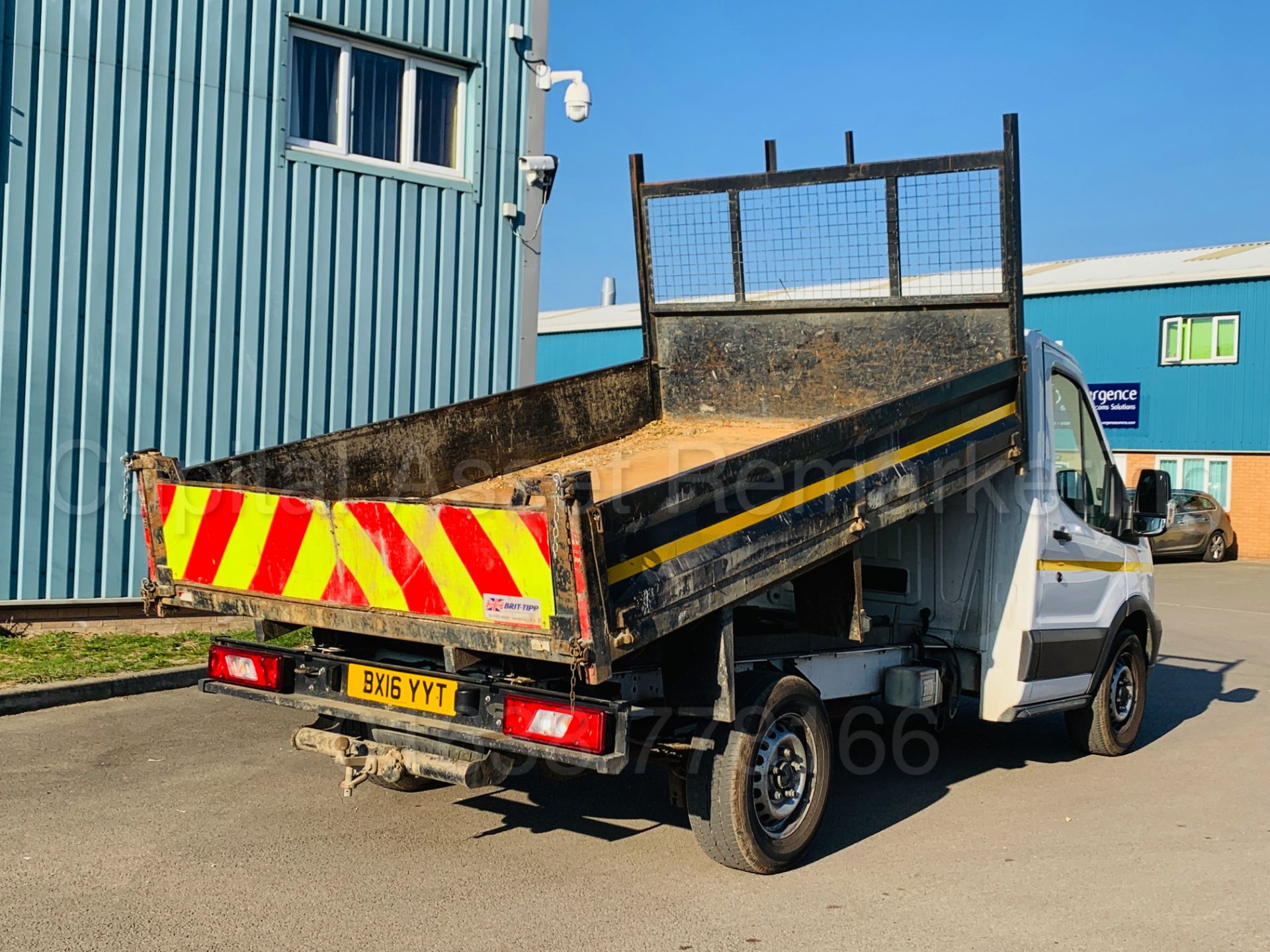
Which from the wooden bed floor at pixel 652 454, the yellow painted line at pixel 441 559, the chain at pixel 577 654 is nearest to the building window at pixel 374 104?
the wooden bed floor at pixel 652 454

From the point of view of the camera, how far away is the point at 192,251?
10.3 metres

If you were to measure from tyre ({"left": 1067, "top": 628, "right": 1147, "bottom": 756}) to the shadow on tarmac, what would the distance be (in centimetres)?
19

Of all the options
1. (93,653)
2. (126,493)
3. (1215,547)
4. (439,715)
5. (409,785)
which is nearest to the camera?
(439,715)

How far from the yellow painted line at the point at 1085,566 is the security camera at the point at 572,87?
22.2 ft

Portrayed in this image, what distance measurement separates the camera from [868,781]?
22.9 feet

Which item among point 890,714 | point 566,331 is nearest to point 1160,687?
point 890,714

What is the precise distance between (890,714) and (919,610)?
170 centimetres

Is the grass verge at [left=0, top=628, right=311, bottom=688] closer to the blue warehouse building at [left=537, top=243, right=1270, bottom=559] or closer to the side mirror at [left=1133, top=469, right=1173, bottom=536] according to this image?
the side mirror at [left=1133, top=469, right=1173, bottom=536]

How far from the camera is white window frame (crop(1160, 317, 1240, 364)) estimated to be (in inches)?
1067

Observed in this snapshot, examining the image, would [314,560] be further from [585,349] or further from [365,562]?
[585,349]

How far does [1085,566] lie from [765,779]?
295cm

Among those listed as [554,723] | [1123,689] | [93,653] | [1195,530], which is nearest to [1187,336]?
[1195,530]

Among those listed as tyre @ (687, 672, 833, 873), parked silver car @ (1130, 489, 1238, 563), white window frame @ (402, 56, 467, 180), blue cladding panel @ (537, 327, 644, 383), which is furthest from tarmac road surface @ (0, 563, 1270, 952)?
blue cladding panel @ (537, 327, 644, 383)

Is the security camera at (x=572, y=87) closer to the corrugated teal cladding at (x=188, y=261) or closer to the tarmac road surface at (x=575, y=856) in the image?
the corrugated teal cladding at (x=188, y=261)
